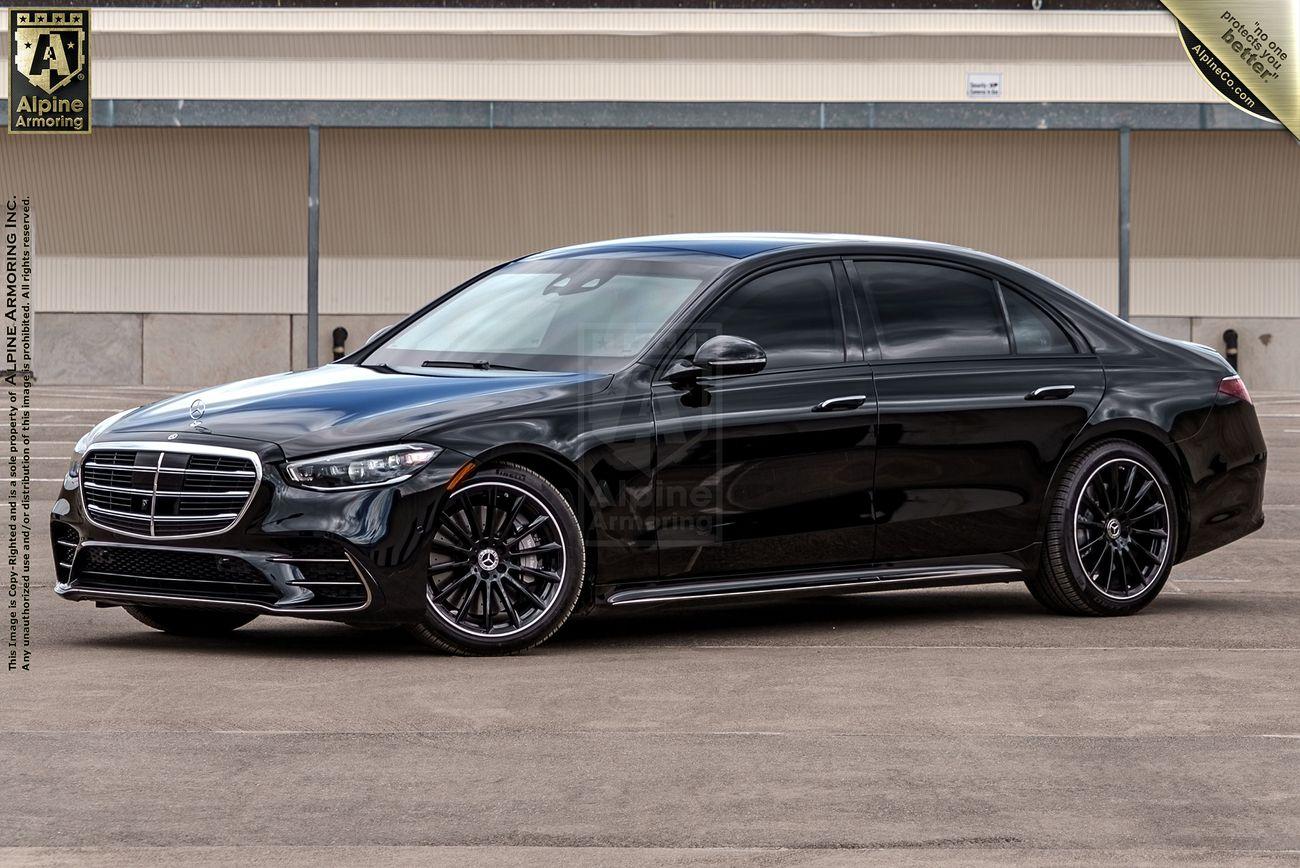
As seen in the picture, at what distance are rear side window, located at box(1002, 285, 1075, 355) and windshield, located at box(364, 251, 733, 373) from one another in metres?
1.39

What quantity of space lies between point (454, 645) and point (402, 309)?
97.1 ft

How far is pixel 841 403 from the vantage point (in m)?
9.40

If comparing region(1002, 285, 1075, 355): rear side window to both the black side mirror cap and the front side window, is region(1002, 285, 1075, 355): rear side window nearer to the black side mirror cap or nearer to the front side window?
the front side window

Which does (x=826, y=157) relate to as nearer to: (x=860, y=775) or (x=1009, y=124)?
(x=1009, y=124)

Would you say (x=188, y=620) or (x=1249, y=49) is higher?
(x=1249, y=49)

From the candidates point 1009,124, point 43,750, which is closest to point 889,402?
point 43,750

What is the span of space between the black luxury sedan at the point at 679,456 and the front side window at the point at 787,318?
0.04 feet

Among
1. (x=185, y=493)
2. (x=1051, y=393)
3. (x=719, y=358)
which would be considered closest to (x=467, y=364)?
(x=719, y=358)

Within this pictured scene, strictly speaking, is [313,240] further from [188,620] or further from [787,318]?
[787,318]

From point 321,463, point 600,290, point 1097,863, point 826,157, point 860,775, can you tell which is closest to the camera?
point 1097,863

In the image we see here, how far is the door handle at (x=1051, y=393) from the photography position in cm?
997

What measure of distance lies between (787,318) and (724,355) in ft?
1.93

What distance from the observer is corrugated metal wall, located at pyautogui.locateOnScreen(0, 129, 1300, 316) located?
122 feet

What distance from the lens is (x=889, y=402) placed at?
954 cm
